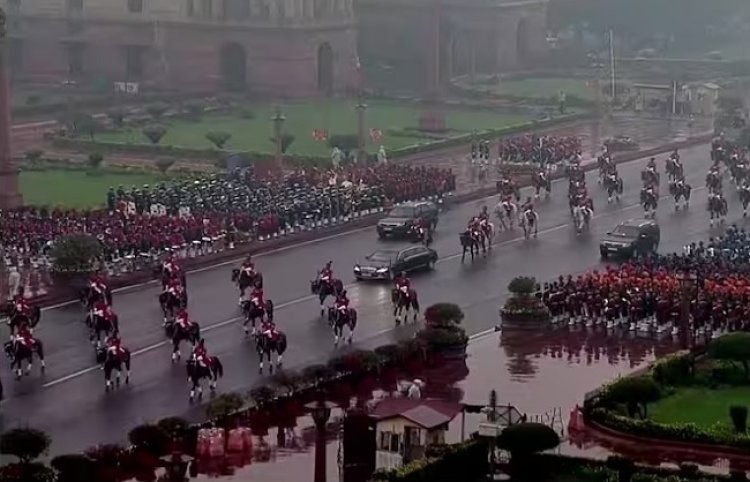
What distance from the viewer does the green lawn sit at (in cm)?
8631

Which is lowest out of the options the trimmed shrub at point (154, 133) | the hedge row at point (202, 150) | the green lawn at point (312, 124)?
the green lawn at point (312, 124)

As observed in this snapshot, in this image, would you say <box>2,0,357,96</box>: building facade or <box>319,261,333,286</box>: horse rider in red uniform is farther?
<box>2,0,357,96</box>: building facade

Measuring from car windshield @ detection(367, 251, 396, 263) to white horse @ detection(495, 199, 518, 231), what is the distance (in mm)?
9192

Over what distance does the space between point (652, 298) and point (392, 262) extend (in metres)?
8.63

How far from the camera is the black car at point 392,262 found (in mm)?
57656

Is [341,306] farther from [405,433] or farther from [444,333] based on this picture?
[405,433]

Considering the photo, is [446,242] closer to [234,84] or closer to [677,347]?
Result: [677,347]

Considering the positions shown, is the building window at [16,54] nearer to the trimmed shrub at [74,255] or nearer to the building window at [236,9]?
the building window at [236,9]

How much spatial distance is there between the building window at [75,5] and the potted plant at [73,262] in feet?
178

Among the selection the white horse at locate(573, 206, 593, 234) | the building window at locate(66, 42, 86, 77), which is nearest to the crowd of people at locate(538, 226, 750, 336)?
the white horse at locate(573, 206, 593, 234)

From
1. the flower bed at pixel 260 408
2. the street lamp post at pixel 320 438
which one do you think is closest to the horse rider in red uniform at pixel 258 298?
the flower bed at pixel 260 408

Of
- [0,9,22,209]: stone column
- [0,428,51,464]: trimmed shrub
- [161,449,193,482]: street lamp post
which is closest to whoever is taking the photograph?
[0,428,51,464]: trimmed shrub

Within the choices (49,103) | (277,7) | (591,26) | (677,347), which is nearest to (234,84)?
(277,7)

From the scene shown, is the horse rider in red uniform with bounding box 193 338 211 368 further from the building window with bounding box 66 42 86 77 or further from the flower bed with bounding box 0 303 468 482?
the building window with bounding box 66 42 86 77
